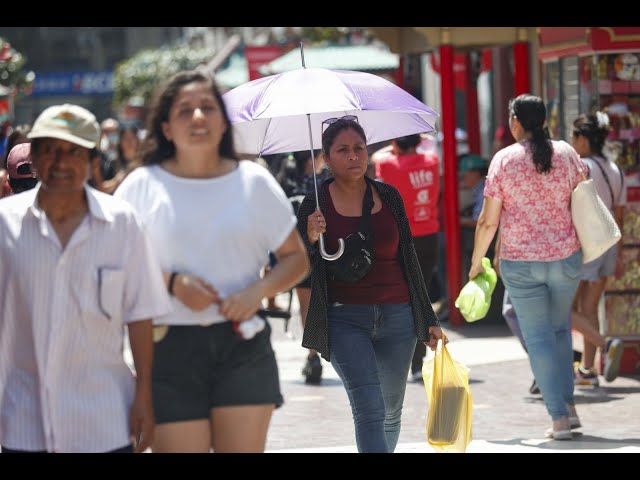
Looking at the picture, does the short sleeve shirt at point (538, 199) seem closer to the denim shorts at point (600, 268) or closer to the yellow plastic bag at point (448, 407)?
the yellow plastic bag at point (448, 407)

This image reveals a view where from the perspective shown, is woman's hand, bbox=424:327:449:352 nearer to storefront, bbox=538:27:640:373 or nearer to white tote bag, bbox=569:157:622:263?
white tote bag, bbox=569:157:622:263

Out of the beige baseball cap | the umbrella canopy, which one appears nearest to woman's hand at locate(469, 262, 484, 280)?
the umbrella canopy

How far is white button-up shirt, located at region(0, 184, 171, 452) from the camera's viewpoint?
3.95m

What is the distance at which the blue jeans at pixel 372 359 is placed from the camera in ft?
18.4

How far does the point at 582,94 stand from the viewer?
9953 millimetres

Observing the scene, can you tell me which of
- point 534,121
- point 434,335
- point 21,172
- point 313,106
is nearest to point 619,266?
point 534,121

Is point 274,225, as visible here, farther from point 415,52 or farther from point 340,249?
point 415,52

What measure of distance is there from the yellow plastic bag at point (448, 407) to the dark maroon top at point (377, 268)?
0.46 meters

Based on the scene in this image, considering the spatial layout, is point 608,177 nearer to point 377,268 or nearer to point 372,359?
point 377,268

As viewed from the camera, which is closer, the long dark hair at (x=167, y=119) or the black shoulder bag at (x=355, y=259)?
the long dark hair at (x=167, y=119)

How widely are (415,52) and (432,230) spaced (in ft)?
12.5

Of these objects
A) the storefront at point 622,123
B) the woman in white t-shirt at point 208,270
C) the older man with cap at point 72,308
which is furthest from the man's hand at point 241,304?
the storefront at point 622,123

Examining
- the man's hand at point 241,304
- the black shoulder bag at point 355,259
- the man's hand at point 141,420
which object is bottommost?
the man's hand at point 141,420
